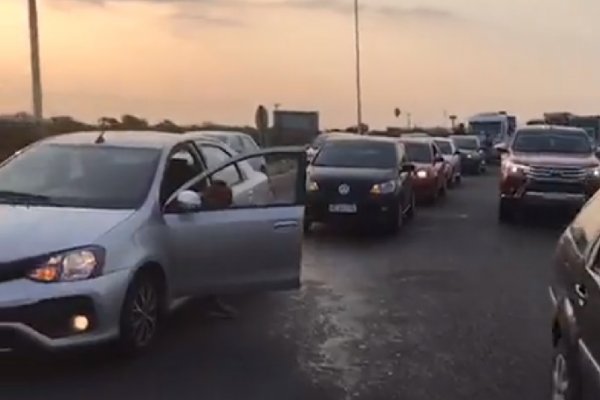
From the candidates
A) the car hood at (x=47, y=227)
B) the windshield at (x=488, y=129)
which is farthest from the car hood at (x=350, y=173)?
the windshield at (x=488, y=129)

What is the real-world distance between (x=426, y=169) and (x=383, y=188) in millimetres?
8155

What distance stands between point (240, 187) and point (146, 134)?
0.96 meters

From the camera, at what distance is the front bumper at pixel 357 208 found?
58.9 ft

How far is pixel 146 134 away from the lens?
9.83 m

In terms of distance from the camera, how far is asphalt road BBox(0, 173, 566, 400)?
7270 millimetres

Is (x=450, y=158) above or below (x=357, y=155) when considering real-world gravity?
below

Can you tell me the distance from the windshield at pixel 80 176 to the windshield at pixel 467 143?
36911mm

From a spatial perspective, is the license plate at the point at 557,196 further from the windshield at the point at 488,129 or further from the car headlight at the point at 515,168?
the windshield at the point at 488,129

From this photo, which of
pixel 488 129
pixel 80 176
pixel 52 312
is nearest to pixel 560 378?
pixel 52 312

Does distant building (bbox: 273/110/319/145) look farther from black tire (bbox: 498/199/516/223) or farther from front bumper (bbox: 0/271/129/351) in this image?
front bumper (bbox: 0/271/129/351)

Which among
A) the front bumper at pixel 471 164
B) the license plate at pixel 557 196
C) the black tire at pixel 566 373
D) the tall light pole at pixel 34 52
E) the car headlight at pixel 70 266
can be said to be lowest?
the front bumper at pixel 471 164

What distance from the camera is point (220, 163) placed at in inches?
386

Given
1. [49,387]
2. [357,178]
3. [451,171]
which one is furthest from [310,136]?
[49,387]

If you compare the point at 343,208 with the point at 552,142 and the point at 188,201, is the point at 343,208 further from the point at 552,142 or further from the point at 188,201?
the point at 188,201
